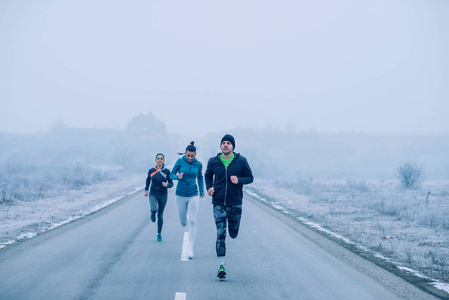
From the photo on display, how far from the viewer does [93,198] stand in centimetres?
2089

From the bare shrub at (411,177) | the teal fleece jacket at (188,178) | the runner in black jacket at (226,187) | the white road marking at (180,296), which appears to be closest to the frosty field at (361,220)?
the runner in black jacket at (226,187)

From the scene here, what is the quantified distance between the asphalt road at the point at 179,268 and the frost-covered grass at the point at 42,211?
78 cm

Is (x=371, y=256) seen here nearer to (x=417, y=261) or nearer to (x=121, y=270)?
(x=417, y=261)

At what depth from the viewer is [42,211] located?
51.9ft

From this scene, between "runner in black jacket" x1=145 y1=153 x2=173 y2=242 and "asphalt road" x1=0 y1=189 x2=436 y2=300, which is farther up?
"runner in black jacket" x1=145 y1=153 x2=173 y2=242

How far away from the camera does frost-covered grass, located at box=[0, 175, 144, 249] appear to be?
1140 centimetres

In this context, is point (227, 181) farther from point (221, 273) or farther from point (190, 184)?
point (190, 184)

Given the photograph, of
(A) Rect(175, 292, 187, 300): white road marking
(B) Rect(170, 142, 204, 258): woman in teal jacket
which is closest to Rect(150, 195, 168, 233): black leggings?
(B) Rect(170, 142, 204, 258): woman in teal jacket

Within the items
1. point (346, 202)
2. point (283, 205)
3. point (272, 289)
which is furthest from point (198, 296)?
point (346, 202)

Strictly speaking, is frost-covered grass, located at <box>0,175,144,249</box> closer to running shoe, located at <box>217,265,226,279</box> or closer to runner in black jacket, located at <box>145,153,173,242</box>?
runner in black jacket, located at <box>145,153,173,242</box>

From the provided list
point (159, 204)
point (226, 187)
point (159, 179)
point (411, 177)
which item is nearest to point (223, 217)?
point (226, 187)

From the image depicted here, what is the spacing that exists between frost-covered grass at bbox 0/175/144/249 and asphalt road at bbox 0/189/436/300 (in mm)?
783

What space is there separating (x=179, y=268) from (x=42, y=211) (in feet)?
33.6

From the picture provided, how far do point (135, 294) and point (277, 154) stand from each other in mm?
81948
